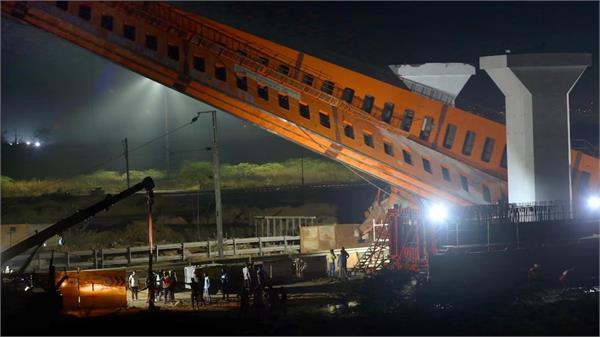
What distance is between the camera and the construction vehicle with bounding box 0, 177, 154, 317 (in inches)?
837

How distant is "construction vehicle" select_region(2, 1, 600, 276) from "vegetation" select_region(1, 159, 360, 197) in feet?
68.7

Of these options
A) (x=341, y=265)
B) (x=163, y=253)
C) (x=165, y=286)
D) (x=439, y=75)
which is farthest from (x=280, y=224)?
(x=165, y=286)

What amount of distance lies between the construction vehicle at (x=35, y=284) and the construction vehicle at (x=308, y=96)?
335 inches

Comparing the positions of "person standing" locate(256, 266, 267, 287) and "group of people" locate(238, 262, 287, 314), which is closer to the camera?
"group of people" locate(238, 262, 287, 314)

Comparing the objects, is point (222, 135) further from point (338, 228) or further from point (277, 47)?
point (277, 47)

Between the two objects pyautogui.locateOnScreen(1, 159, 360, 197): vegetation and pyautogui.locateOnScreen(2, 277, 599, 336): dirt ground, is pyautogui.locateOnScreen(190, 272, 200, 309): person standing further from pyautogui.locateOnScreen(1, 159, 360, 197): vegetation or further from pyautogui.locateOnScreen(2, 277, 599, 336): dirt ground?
pyautogui.locateOnScreen(1, 159, 360, 197): vegetation

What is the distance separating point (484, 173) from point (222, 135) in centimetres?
2527

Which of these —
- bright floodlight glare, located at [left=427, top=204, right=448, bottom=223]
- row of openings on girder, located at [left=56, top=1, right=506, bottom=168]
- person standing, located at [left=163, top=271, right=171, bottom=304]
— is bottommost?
person standing, located at [left=163, top=271, right=171, bottom=304]

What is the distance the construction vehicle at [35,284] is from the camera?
21.3 meters

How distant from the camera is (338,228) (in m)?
36.5

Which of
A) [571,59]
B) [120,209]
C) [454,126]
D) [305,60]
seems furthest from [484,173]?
[120,209]

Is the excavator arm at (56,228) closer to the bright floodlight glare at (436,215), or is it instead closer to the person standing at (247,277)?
the person standing at (247,277)

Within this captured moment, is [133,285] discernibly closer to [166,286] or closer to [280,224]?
[166,286]

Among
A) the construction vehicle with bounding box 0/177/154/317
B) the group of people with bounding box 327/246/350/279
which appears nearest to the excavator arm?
the construction vehicle with bounding box 0/177/154/317
